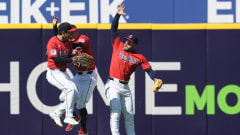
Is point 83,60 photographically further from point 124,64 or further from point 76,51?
point 124,64

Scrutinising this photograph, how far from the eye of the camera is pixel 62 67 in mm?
9969

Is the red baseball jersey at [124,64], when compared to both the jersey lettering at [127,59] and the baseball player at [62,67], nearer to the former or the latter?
the jersey lettering at [127,59]

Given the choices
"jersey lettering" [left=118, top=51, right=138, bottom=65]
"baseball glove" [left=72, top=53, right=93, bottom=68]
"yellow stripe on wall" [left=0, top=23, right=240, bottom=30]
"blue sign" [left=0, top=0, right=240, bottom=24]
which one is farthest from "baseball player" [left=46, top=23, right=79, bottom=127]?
"blue sign" [left=0, top=0, right=240, bottom=24]

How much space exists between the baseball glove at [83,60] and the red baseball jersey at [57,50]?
11.0 inches

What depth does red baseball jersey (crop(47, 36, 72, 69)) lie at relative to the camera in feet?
32.0

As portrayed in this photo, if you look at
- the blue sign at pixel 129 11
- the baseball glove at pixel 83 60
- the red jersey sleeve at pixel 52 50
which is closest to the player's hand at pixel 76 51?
the baseball glove at pixel 83 60

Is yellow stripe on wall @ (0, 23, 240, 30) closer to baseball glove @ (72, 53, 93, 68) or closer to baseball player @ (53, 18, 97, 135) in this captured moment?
baseball player @ (53, 18, 97, 135)

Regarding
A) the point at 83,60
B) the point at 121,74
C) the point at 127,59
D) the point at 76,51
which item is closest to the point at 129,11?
the point at 127,59

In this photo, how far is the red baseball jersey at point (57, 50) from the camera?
384 inches

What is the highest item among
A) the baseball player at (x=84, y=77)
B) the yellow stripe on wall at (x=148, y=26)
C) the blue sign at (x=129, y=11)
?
the blue sign at (x=129, y=11)

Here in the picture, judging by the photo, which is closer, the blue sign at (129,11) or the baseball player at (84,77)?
the baseball player at (84,77)

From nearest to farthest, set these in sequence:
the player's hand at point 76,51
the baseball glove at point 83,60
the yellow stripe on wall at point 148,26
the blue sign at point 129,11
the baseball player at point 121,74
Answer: the baseball glove at point 83,60
the player's hand at point 76,51
the baseball player at point 121,74
the yellow stripe on wall at point 148,26
the blue sign at point 129,11

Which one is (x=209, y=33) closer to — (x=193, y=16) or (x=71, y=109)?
(x=193, y=16)

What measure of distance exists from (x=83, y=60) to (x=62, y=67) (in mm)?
435
